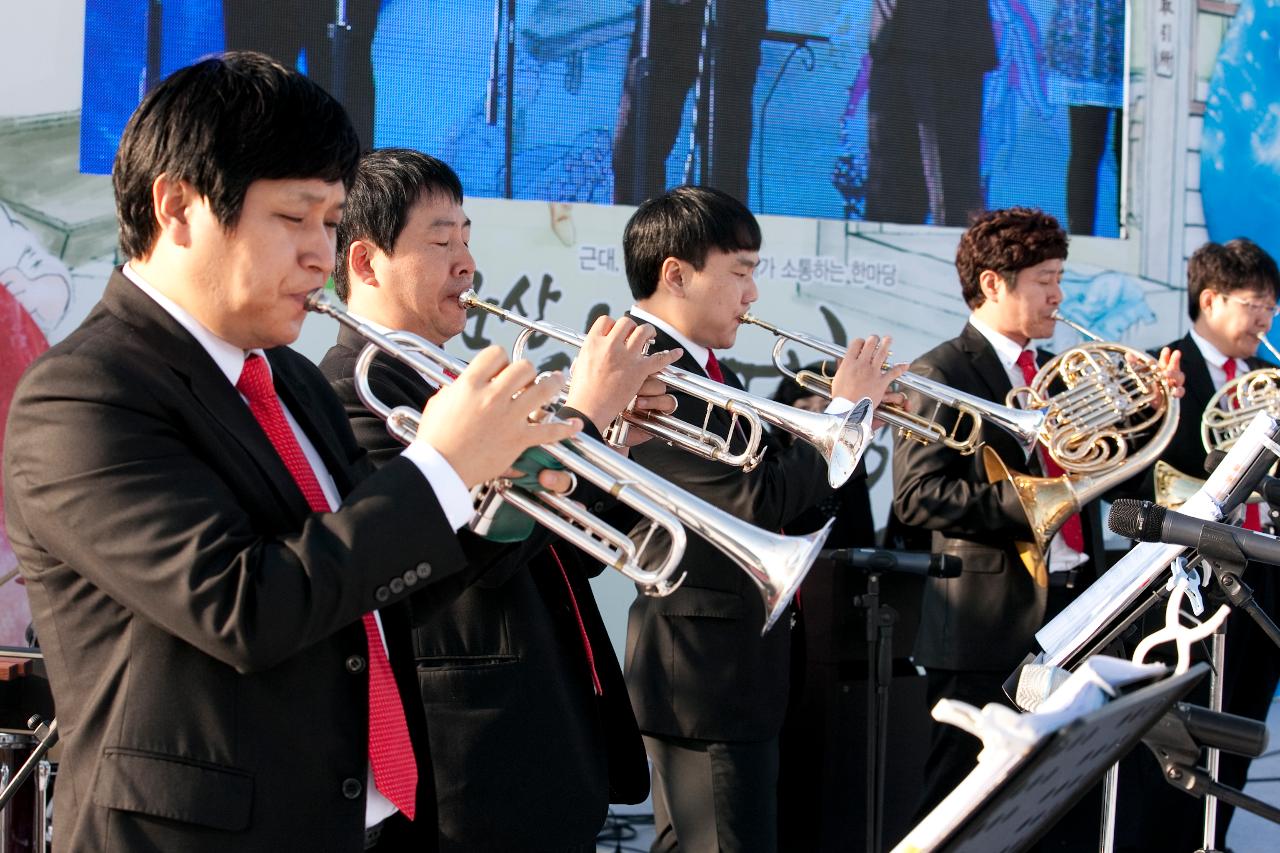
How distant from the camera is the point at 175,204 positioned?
5.93ft

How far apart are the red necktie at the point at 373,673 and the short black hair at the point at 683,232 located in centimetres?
195

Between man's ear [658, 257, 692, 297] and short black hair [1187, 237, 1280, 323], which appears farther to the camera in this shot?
short black hair [1187, 237, 1280, 323]

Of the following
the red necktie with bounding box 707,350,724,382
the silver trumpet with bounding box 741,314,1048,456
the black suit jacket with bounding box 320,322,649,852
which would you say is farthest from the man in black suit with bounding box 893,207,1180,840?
the black suit jacket with bounding box 320,322,649,852

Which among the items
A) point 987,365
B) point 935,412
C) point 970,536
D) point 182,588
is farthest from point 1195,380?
point 182,588

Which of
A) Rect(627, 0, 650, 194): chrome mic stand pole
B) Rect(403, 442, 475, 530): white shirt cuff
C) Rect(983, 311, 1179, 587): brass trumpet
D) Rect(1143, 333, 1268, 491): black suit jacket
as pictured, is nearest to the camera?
Rect(403, 442, 475, 530): white shirt cuff

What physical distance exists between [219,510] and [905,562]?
2.77m

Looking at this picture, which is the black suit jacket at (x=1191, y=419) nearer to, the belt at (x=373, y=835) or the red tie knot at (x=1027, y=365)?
the red tie knot at (x=1027, y=365)

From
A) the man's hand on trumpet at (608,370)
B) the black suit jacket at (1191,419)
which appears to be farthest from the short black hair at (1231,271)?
the man's hand on trumpet at (608,370)

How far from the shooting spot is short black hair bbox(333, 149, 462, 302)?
2822mm

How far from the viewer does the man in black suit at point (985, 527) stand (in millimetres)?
4297

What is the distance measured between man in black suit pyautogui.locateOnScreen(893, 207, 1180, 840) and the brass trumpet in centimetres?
5

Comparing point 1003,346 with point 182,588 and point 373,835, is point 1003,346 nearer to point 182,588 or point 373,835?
point 373,835

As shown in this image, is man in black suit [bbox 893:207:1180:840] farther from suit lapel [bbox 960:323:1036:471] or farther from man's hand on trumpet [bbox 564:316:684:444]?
man's hand on trumpet [bbox 564:316:684:444]

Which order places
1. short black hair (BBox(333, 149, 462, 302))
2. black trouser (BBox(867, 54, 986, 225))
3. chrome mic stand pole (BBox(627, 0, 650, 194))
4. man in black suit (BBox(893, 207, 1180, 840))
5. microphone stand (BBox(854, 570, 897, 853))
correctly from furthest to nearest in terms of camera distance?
black trouser (BBox(867, 54, 986, 225)) < chrome mic stand pole (BBox(627, 0, 650, 194)) < man in black suit (BBox(893, 207, 1180, 840)) < microphone stand (BBox(854, 570, 897, 853)) < short black hair (BBox(333, 149, 462, 302))
